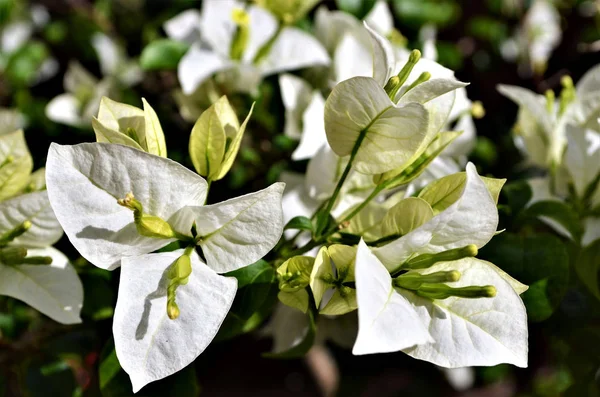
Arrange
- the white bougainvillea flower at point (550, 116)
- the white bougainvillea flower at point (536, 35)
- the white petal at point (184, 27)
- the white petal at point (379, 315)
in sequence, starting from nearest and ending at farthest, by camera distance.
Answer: the white petal at point (379, 315)
the white bougainvillea flower at point (550, 116)
the white petal at point (184, 27)
the white bougainvillea flower at point (536, 35)

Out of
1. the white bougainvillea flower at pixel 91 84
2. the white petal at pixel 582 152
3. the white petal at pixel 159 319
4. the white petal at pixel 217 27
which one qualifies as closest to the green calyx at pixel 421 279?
the white petal at pixel 159 319

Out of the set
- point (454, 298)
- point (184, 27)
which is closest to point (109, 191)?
point (454, 298)

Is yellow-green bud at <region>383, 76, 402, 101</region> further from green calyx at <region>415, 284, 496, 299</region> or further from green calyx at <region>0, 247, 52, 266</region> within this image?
→ green calyx at <region>0, 247, 52, 266</region>

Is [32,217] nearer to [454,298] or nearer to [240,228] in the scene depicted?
[240,228]

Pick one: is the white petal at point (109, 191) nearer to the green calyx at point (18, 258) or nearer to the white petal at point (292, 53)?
the green calyx at point (18, 258)

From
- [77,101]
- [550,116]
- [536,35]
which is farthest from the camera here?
[536,35]
